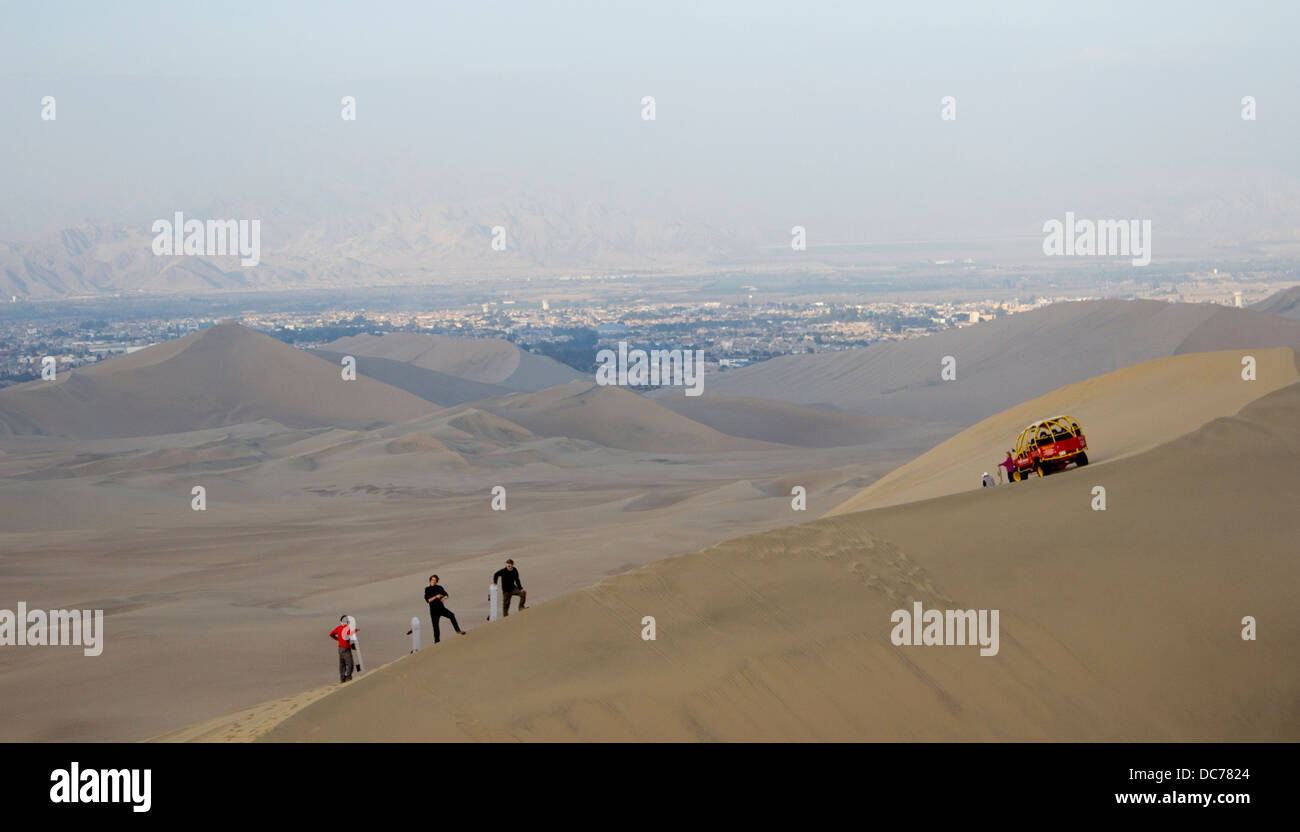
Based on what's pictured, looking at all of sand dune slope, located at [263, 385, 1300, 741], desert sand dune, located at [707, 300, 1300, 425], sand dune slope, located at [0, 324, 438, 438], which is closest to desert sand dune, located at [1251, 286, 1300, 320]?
desert sand dune, located at [707, 300, 1300, 425]

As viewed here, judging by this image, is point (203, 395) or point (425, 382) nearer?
point (203, 395)

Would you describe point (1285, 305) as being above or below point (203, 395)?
above

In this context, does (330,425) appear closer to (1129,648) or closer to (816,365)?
(816,365)

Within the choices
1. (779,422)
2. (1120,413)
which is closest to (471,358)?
(779,422)

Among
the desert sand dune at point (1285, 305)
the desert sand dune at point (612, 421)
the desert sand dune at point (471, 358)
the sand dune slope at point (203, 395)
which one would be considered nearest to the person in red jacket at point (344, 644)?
the desert sand dune at point (612, 421)

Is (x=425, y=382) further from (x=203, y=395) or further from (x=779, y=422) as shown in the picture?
(x=779, y=422)
